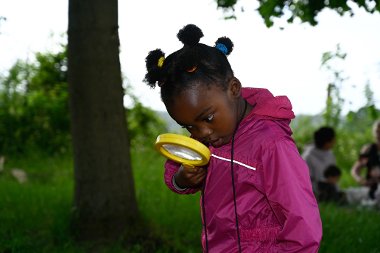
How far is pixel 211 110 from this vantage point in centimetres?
204

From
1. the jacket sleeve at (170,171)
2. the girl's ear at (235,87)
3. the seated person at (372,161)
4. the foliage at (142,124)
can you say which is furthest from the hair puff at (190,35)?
the foliage at (142,124)

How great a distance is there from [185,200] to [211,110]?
4001 mm

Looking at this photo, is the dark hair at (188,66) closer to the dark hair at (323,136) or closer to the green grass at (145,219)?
the green grass at (145,219)

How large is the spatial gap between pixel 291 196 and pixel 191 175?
493mm

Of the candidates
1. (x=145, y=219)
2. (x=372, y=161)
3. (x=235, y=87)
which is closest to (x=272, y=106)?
(x=235, y=87)

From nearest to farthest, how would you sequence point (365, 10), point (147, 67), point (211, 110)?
point (211, 110) → point (147, 67) → point (365, 10)

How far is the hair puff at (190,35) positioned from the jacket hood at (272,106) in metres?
0.32

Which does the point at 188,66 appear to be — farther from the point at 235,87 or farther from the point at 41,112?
the point at 41,112

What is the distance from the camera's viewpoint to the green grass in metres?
4.57

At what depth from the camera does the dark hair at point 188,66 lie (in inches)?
81.1

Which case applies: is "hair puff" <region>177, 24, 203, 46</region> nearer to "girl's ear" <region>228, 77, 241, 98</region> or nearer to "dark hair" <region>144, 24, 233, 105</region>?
"dark hair" <region>144, 24, 233, 105</region>

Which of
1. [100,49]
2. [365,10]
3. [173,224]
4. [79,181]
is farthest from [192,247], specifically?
[365,10]

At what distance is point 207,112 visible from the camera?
2037 millimetres

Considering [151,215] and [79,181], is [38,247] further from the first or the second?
[151,215]
